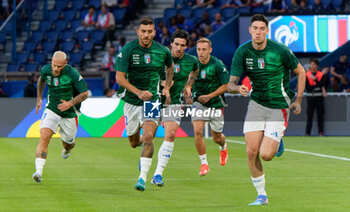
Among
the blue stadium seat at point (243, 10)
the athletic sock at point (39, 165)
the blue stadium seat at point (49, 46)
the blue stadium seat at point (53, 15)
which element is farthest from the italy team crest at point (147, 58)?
the blue stadium seat at point (53, 15)

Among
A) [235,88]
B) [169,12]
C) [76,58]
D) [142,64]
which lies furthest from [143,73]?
[76,58]

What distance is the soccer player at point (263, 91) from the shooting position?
9.19 metres

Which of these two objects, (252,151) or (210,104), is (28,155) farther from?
(252,151)

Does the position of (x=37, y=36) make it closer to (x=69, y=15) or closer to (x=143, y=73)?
(x=69, y=15)

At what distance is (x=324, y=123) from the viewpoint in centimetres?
2461

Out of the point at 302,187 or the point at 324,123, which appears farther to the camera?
the point at 324,123

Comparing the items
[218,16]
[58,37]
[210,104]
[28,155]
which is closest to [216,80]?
[210,104]

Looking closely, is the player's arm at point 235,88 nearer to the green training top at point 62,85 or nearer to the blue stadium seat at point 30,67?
the green training top at point 62,85

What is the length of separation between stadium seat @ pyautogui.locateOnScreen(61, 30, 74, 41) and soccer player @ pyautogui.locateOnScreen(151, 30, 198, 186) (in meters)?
20.3

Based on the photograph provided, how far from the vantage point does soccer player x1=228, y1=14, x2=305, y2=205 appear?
9188 mm

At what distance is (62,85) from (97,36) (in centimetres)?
2009

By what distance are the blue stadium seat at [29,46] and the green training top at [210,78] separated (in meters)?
20.2

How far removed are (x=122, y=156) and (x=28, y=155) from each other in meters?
2.10

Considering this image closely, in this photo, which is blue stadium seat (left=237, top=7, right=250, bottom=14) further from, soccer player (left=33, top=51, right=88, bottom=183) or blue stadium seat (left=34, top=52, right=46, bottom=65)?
soccer player (left=33, top=51, right=88, bottom=183)
